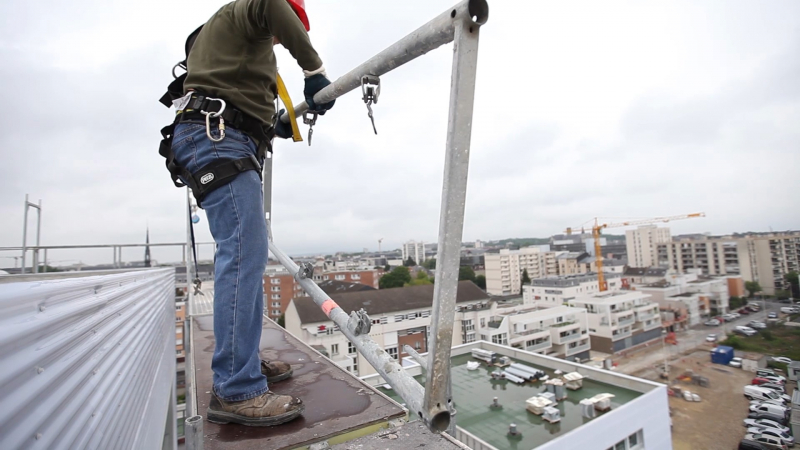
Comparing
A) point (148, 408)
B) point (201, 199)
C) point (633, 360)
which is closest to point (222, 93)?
point (201, 199)

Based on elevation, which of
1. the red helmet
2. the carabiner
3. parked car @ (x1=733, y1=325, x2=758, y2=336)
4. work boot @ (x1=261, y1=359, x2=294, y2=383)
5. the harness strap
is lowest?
parked car @ (x1=733, y1=325, x2=758, y2=336)

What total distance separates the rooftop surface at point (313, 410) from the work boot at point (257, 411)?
32 millimetres

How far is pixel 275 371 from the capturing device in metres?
1.94

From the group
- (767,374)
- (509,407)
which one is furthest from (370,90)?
(767,374)

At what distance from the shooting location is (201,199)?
1465 mm

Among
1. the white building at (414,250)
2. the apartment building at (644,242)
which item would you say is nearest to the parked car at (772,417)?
the apartment building at (644,242)

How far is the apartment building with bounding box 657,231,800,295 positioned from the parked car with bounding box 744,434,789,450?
45.2ft

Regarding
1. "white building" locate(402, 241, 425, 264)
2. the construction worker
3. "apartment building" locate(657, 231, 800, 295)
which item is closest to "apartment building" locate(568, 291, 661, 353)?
"apartment building" locate(657, 231, 800, 295)

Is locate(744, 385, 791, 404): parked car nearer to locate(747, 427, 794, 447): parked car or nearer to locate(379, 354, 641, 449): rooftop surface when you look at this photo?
locate(747, 427, 794, 447): parked car

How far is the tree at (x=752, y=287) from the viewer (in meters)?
30.2

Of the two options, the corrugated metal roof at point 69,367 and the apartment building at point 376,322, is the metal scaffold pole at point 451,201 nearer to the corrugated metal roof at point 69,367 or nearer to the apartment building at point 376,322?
the corrugated metal roof at point 69,367

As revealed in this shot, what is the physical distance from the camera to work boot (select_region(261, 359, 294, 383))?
1.92 m

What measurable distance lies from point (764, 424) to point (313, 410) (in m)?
24.9

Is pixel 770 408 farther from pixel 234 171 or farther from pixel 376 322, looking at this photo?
pixel 234 171
